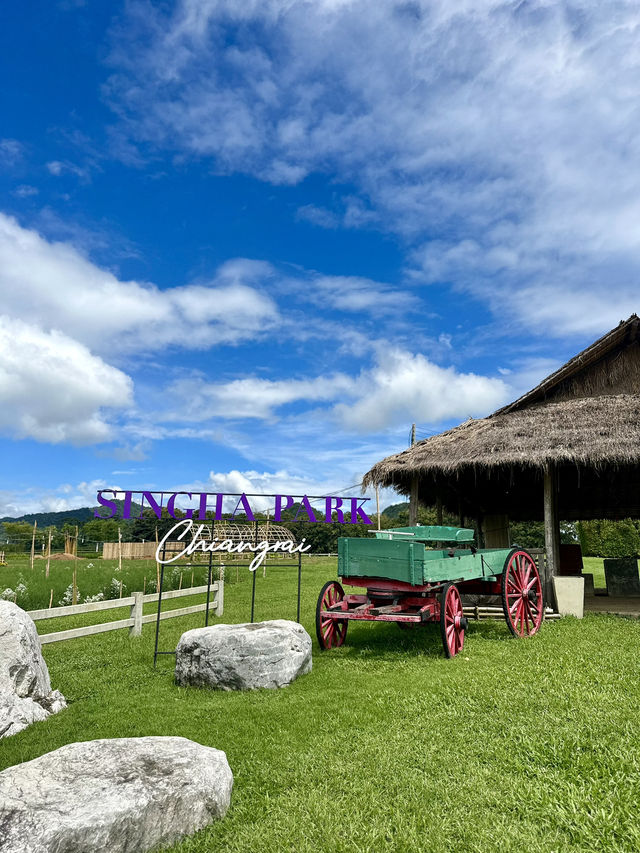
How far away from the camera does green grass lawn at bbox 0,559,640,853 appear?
3.45 m

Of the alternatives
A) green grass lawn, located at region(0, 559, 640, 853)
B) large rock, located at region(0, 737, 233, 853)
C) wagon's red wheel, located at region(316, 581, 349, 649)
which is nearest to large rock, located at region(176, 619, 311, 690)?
green grass lawn, located at region(0, 559, 640, 853)

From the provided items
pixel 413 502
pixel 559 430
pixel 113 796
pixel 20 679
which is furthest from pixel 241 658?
pixel 559 430

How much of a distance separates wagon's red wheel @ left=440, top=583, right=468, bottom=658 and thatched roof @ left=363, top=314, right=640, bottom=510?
14.7 ft

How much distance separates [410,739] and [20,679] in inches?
155

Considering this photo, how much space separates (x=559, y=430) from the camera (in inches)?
478

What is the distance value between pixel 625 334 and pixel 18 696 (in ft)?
43.9

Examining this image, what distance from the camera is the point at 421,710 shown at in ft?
17.9

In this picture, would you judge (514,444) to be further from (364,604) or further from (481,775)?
(481,775)

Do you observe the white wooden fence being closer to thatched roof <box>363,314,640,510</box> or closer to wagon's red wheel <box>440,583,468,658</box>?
wagon's red wheel <box>440,583,468,658</box>

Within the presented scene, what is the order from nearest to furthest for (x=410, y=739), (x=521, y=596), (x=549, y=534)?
(x=410, y=739), (x=521, y=596), (x=549, y=534)

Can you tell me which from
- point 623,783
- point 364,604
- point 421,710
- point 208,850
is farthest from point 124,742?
point 364,604

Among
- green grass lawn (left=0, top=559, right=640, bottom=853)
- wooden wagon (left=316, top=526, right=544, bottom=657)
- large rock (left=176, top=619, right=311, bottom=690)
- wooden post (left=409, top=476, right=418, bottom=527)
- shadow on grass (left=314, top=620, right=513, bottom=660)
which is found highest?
wooden post (left=409, top=476, right=418, bottom=527)

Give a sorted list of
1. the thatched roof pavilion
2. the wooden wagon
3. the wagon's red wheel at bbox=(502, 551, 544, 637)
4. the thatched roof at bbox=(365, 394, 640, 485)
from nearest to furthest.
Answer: the wooden wagon → the wagon's red wheel at bbox=(502, 551, 544, 637) → the thatched roof at bbox=(365, 394, 640, 485) → the thatched roof pavilion

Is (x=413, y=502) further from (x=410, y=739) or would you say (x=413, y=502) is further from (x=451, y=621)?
(x=410, y=739)
